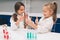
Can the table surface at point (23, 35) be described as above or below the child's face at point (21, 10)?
below

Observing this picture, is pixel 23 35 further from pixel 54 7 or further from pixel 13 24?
pixel 54 7

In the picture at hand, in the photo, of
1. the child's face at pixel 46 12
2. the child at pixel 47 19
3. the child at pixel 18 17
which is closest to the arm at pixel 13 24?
the child at pixel 18 17

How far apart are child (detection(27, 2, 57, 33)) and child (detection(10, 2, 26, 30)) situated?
3.8 inches

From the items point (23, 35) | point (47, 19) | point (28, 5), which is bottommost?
point (23, 35)

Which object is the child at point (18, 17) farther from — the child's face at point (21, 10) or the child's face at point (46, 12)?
the child's face at point (46, 12)

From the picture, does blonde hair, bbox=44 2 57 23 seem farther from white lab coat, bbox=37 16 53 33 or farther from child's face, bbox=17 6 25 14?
child's face, bbox=17 6 25 14

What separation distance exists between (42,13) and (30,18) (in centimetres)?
10

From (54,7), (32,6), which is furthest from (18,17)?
(54,7)

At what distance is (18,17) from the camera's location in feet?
3.87

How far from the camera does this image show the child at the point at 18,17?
1.15 meters

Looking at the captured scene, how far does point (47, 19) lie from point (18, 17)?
240mm

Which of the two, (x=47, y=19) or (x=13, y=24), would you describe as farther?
(x=13, y=24)

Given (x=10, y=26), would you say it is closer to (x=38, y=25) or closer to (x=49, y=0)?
(x=38, y=25)

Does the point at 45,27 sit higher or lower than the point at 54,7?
lower
